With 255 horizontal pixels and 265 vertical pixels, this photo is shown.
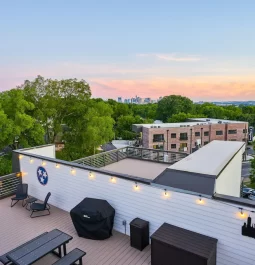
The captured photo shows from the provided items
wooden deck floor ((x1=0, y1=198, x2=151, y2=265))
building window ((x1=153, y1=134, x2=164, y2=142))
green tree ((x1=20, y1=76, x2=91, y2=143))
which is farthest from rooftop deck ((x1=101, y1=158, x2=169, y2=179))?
building window ((x1=153, y1=134, x2=164, y2=142))

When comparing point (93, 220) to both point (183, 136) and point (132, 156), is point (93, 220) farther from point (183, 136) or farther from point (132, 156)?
point (183, 136)

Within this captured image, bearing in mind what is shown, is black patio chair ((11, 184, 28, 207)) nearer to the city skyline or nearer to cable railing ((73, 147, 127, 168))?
cable railing ((73, 147, 127, 168))

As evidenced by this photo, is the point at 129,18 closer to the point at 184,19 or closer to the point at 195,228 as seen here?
the point at 184,19

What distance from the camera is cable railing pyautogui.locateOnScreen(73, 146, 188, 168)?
9.86m

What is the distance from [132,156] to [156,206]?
21.6 feet

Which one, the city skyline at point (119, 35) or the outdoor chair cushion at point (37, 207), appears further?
the city skyline at point (119, 35)

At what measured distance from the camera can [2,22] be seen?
1416 centimetres

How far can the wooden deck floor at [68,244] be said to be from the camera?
14.6 ft

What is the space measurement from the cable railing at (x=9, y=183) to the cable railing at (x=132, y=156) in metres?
2.54

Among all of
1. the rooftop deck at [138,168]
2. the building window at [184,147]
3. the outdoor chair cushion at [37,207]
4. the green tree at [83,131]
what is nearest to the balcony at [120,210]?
the outdoor chair cushion at [37,207]

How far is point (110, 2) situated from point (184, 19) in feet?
17.0

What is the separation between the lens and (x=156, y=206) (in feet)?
15.8

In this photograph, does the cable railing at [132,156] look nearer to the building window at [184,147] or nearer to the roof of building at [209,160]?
the roof of building at [209,160]

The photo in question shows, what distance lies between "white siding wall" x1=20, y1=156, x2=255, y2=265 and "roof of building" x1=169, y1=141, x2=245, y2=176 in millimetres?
826
